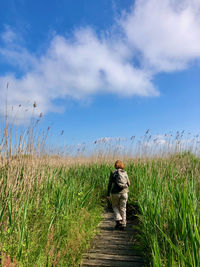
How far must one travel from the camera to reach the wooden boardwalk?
382cm

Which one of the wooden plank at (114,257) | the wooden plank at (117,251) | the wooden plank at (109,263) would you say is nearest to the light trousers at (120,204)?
the wooden plank at (117,251)

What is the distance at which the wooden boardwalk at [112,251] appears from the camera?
3820mm

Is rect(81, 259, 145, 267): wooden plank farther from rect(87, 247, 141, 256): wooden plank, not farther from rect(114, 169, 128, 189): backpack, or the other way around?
rect(114, 169, 128, 189): backpack

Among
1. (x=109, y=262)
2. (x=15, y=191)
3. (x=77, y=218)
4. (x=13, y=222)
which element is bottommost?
(x=109, y=262)

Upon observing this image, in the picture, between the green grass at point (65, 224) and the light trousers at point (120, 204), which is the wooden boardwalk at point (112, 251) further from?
the light trousers at point (120, 204)

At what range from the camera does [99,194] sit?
8.38 meters

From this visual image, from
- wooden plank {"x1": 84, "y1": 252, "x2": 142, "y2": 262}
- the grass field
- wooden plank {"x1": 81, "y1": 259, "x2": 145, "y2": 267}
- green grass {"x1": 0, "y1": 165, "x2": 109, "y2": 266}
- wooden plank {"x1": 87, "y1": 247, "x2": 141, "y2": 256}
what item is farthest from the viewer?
wooden plank {"x1": 87, "y1": 247, "x2": 141, "y2": 256}

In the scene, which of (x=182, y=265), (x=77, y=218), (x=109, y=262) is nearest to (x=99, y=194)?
(x=77, y=218)

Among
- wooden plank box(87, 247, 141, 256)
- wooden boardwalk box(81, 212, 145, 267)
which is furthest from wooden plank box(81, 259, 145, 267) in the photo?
wooden plank box(87, 247, 141, 256)

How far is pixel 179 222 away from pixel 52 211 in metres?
2.72

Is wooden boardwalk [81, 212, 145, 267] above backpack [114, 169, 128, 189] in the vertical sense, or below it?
below

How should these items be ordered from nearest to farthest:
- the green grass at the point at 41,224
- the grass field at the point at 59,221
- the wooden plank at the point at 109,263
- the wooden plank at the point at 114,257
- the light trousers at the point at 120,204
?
the grass field at the point at 59,221 → the green grass at the point at 41,224 → the wooden plank at the point at 109,263 → the wooden plank at the point at 114,257 → the light trousers at the point at 120,204

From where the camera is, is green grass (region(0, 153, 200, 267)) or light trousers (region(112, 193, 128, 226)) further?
light trousers (region(112, 193, 128, 226))

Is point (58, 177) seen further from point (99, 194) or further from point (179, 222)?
point (179, 222)
